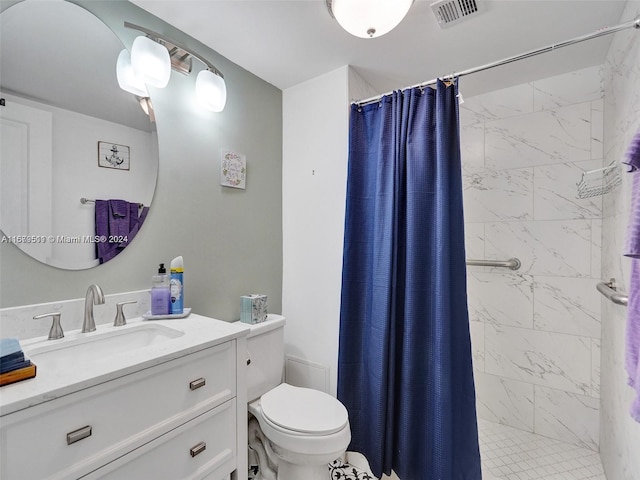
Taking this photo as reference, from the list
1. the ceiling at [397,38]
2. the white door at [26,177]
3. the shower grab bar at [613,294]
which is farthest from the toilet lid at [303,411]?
the ceiling at [397,38]

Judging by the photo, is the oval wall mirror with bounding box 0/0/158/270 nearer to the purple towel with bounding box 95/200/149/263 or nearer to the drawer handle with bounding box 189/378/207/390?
the purple towel with bounding box 95/200/149/263

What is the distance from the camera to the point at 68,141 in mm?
1205

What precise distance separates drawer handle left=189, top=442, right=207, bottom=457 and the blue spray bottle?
54 cm

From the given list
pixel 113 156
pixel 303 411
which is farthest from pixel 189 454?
pixel 113 156

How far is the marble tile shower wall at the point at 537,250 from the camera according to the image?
1977 mm

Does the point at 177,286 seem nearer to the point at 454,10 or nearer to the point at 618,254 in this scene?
the point at 454,10

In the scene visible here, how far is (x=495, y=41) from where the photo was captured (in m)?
1.68

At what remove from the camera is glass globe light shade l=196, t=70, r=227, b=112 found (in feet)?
5.31

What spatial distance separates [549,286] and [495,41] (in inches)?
60.5

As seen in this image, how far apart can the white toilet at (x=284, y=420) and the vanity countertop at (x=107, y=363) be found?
0.43 m

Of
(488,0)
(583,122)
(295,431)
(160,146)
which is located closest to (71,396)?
(295,431)

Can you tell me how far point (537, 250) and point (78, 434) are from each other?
8.20 feet

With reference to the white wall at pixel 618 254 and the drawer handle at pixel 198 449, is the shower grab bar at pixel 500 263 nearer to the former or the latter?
the white wall at pixel 618 254

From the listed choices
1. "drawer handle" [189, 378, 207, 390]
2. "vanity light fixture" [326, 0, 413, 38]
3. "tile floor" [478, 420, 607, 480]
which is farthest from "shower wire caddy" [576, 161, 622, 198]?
"drawer handle" [189, 378, 207, 390]
